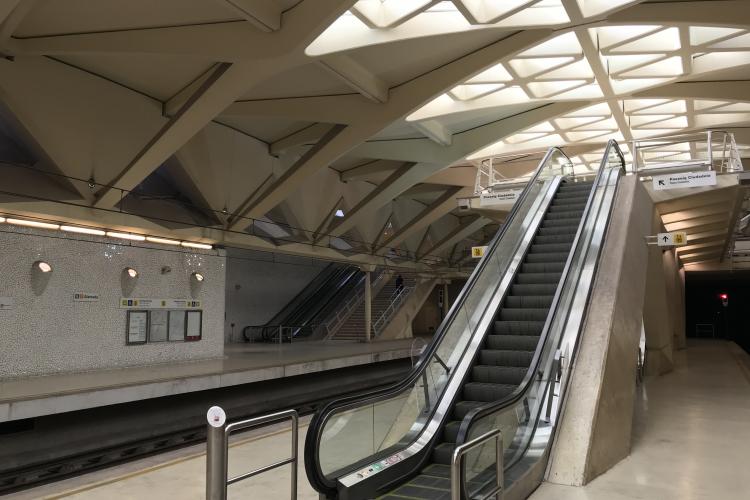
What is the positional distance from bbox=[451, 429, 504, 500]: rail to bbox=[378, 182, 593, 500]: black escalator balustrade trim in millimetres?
588

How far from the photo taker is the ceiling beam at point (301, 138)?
15.2 metres

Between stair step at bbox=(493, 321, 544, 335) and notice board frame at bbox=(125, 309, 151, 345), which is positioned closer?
stair step at bbox=(493, 321, 544, 335)

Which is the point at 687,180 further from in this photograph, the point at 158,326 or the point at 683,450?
the point at 158,326

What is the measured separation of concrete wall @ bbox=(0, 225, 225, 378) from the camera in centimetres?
1059

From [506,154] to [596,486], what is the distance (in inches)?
570

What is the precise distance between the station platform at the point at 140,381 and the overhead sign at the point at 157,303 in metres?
1.33

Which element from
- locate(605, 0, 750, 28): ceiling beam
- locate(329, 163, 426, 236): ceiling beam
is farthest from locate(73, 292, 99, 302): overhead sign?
locate(605, 0, 750, 28): ceiling beam

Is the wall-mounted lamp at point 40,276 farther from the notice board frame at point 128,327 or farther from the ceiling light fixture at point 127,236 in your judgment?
the notice board frame at point 128,327

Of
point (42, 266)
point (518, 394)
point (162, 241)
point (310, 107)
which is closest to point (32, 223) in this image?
point (42, 266)

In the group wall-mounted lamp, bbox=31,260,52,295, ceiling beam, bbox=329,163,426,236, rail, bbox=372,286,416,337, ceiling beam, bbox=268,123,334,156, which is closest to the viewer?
wall-mounted lamp, bbox=31,260,52,295

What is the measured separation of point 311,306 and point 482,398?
19.5m

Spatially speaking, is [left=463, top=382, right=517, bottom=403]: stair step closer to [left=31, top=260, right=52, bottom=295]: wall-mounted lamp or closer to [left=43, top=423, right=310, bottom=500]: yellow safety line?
[left=43, top=423, right=310, bottom=500]: yellow safety line

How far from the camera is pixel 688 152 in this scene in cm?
2247

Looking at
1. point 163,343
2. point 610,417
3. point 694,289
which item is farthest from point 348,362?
point 694,289
